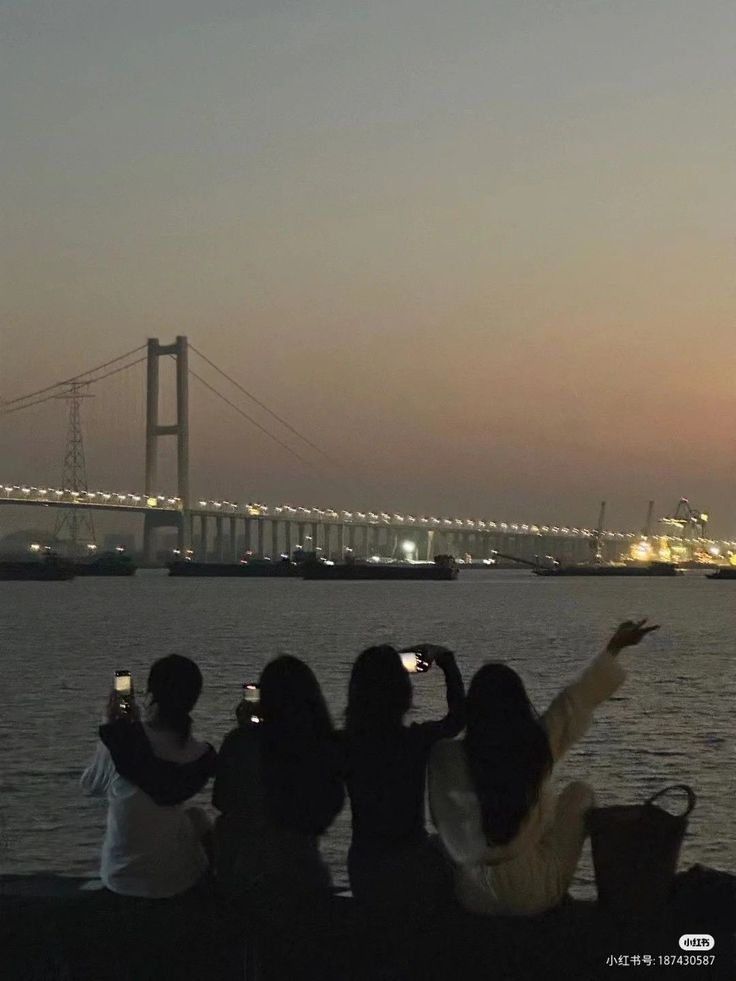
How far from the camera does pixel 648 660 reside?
76.0 ft

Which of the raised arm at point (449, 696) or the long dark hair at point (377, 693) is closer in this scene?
the long dark hair at point (377, 693)

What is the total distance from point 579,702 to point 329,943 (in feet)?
2.09

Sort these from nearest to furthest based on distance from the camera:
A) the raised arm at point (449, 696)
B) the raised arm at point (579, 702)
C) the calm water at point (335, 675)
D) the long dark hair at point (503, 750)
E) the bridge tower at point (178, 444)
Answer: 1. the long dark hair at point (503, 750)
2. the raised arm at point (579, 702)
3. the raised arm at point (449, 696)
4. the calm water at point (335, 675)
5. the bridge tower at point (178, 444)

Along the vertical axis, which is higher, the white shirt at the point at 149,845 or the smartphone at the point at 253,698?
the smartphone at the point at 253,698

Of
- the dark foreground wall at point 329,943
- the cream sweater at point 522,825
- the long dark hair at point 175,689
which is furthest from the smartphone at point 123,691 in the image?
the cream sweater at point 522,825

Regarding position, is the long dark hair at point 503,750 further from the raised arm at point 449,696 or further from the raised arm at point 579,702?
the raised arm at point 449,696

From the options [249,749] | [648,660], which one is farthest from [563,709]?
[648,660]

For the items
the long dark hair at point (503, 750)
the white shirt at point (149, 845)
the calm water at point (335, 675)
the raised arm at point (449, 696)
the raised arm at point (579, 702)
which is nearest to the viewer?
the long dark hair at point (503, 750)

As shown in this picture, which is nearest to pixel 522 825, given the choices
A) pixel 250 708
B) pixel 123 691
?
pixel 250 708

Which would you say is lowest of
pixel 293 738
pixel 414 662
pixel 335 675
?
pixel 335 675

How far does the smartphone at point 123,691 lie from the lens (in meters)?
2.90

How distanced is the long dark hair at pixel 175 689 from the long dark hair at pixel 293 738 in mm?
156

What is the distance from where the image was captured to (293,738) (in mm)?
2643

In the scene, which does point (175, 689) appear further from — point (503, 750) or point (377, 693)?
point (503, 750)
